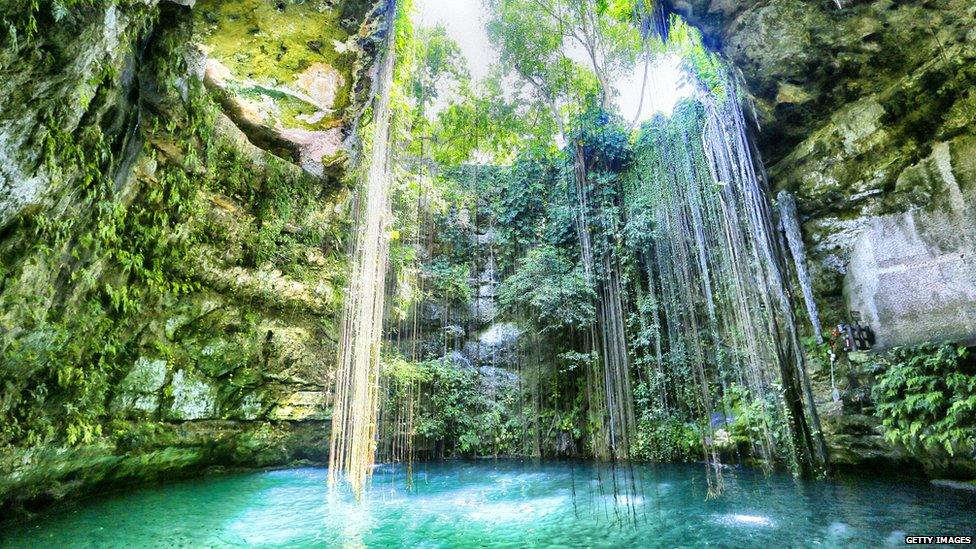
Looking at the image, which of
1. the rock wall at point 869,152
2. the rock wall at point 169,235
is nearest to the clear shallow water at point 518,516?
the rock wall at point 169,235

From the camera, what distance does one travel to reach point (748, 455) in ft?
24.1

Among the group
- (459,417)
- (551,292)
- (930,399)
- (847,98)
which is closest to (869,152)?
(847,98)

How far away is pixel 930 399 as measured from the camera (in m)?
5.00

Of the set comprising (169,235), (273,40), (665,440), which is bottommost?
(665,440)

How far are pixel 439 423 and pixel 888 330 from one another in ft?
25.9

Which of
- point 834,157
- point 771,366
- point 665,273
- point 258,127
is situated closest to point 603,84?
point 665,273

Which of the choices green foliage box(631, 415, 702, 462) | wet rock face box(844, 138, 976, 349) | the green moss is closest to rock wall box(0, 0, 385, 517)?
the green moss

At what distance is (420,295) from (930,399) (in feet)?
25.7

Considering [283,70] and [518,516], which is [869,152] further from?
[283,70]

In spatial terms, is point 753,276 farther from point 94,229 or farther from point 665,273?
point 94,229

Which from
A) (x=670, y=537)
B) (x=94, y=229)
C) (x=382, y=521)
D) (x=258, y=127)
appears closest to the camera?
(x=94, y=229)

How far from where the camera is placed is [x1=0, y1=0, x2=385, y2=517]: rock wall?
9.58ft
